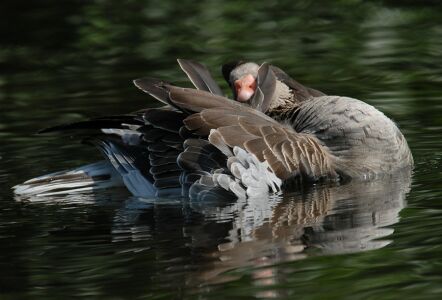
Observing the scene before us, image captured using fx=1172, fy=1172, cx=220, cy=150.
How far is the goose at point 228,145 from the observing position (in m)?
9.16

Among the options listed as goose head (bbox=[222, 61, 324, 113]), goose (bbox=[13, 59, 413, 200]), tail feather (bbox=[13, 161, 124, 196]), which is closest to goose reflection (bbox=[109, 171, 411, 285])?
goose (bbox=[13, 59, 413, 200])

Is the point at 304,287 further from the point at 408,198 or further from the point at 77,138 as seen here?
the point at 77,138

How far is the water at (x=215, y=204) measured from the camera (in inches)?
270

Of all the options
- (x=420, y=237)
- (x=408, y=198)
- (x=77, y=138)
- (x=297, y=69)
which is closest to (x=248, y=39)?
(x=297, y=69)

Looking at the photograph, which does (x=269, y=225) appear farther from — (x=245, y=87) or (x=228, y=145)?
(x=245, y=87)

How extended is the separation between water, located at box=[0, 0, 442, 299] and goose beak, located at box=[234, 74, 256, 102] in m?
1.37

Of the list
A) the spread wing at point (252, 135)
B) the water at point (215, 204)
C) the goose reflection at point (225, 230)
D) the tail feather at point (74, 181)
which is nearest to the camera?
the water at point (215, 204)

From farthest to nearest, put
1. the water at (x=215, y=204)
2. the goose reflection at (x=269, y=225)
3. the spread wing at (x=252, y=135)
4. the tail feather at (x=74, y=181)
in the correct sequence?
the tail feather at (x=74, y=181) < the spread wing at (x=252, y=135) < the goose reflection at (x=269, y=225) < the water at (x=215, y=204)

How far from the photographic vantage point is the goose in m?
9.16

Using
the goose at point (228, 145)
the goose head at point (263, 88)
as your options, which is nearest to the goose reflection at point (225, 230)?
the goose at point (228, 145)

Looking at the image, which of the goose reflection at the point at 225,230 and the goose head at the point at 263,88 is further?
the goose head at the point at 263,88

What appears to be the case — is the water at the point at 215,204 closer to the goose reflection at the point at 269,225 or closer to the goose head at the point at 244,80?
the goose reflection at the point at 269,225

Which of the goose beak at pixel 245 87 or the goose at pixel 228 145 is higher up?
the goose beak at pixel 245 87

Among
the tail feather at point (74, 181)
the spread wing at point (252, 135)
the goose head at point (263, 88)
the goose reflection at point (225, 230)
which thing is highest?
the goose head at point (263, 88)
